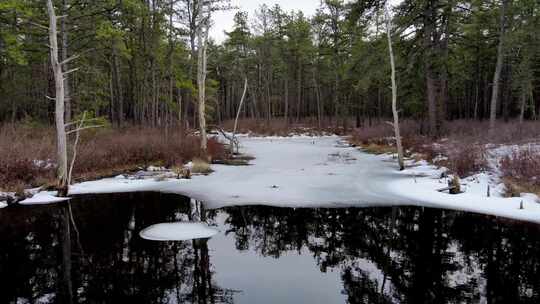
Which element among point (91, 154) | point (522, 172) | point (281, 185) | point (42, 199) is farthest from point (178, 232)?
point (522, 172)

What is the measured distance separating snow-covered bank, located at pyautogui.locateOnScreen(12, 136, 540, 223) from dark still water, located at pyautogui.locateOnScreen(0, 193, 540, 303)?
0.95m

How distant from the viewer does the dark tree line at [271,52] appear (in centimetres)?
1767

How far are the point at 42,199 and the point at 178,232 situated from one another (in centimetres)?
516

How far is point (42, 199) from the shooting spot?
9820 millimetres

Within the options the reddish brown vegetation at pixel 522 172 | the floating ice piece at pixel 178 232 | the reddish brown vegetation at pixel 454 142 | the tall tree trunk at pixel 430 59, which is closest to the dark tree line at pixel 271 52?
the tall tree trunk at pixel 430 59

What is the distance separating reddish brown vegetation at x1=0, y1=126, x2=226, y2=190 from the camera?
36.4 feet

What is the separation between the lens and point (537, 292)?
4777 millimetres

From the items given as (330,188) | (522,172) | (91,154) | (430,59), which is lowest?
(330,188)

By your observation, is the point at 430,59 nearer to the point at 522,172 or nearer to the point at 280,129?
the point at 522,172

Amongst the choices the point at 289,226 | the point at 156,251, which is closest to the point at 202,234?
the point at 156,251

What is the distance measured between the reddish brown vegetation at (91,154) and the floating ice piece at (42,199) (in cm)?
63

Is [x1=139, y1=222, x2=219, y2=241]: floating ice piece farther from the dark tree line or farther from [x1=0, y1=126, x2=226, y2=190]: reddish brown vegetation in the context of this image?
the dark tree line

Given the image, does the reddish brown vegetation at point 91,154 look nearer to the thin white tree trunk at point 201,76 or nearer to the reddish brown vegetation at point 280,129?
the thin white tree trunk at point 201,76

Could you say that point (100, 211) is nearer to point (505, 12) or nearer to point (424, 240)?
point (424, 240)
